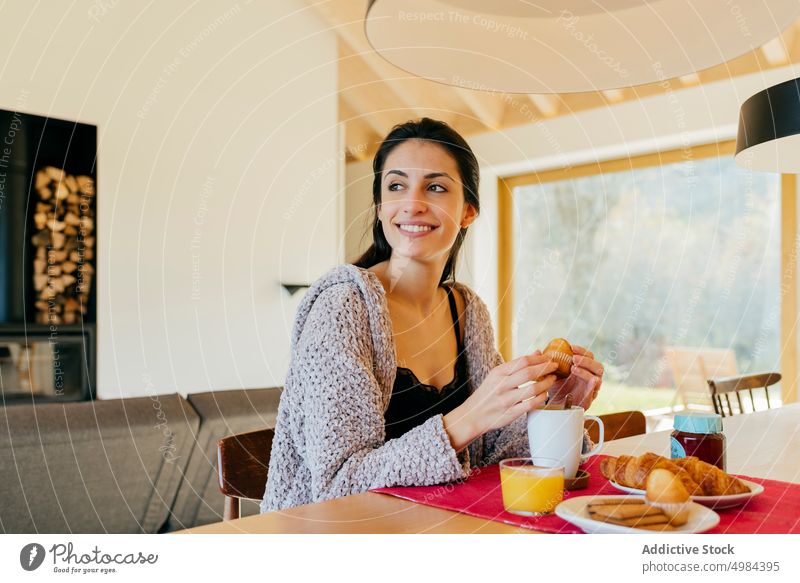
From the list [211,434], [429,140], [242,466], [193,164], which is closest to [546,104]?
[193,164]

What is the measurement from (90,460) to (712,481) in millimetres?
1189

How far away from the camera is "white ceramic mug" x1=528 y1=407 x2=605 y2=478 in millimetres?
678

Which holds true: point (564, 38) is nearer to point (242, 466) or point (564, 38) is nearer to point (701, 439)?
point (701, 439)

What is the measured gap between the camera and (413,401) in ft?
3.14

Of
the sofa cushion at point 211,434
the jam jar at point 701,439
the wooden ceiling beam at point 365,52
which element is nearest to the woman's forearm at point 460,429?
the jam jar at point 701,439

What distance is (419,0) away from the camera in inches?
25.5

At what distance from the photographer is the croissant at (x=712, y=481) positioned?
2.03 feet

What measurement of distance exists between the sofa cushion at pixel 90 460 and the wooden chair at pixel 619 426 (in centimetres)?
88

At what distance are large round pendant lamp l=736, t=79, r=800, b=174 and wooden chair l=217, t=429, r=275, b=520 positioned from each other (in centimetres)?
82

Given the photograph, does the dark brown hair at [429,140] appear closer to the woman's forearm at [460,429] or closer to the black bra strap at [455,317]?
the black bra strap at [455,317]

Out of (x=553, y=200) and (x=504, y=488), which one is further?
(x=553, y=200)

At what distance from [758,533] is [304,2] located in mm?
3116
